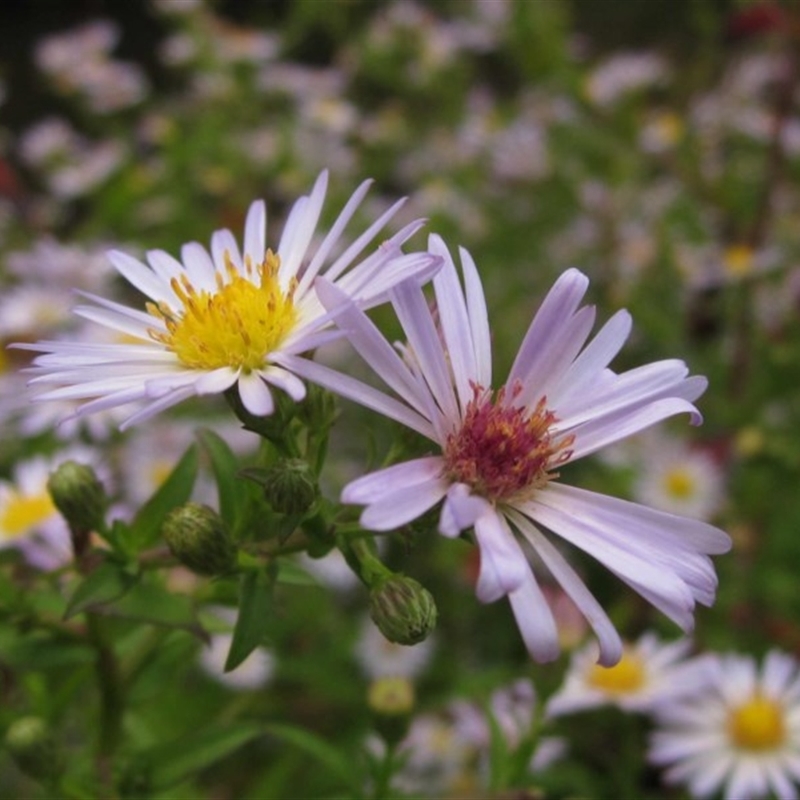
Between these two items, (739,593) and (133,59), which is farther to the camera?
(133,59)

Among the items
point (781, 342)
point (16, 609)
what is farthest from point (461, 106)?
point (16, 609)

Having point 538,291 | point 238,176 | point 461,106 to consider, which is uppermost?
point 461,106

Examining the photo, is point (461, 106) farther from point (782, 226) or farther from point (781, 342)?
point (781, 342)

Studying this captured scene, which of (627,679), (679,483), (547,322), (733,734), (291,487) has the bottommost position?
(733,734)

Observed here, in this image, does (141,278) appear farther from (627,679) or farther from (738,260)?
(738,260)

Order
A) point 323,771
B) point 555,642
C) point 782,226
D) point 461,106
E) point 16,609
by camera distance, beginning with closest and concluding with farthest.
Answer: point 555,642 < point 16,609 < point 323,771 < point 782,226 < point 461,106

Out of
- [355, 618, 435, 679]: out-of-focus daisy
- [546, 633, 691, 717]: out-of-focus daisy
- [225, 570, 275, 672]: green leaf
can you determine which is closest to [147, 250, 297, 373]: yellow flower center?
[225, 570, 275, 672]: green leaf

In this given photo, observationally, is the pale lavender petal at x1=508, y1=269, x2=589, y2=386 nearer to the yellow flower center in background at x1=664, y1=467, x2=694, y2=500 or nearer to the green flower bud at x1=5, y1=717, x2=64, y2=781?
the green flower bud at x1=5, y1=717, x2=64, y2=781

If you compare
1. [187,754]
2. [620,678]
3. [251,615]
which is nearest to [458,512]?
[251,615]
